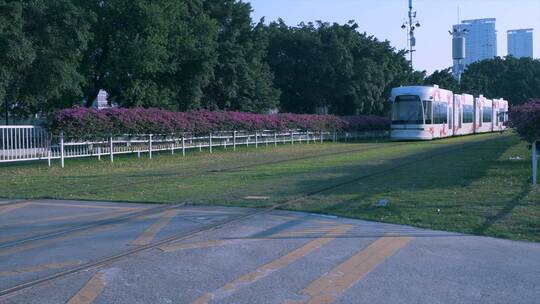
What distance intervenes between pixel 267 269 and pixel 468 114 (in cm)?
5106

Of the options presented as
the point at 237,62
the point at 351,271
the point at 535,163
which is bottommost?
the point at 351,271

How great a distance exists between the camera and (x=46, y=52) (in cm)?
3197

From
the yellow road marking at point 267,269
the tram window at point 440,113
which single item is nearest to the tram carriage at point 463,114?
the tram window at point 440,113

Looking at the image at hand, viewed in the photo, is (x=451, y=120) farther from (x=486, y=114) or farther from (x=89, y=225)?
(x=89, y=225)

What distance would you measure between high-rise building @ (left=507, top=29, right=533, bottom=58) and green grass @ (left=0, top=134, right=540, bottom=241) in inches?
6325

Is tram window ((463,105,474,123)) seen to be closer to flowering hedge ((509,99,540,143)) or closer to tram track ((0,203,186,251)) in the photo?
flowering hedge ((509,99,540,143))

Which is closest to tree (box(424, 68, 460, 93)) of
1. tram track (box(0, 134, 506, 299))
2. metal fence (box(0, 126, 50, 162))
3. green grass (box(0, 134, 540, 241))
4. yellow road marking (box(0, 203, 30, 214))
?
green grass (box(0, 134, 540, 241))

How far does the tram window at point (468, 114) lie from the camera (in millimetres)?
53831

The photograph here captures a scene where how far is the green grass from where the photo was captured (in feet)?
36.6

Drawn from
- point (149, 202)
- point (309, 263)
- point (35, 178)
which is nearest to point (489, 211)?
point (309, 263)

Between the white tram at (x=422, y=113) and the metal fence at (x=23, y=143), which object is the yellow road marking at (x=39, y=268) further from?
the white tram at (x=422, y=113)

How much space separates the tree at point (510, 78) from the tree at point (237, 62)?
63040 mm

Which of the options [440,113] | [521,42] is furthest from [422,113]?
[521,42]

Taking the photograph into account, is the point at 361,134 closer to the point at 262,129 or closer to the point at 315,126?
the point at 315,126
